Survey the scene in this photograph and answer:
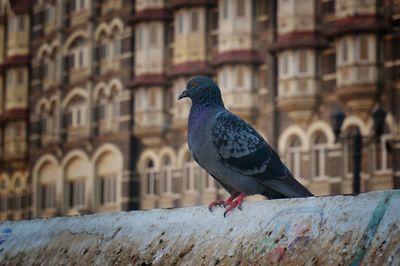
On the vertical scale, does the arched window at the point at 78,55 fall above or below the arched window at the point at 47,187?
above

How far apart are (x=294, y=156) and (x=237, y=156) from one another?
19.0 metres

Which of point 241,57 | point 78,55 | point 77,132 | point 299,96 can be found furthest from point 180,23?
point 77,132

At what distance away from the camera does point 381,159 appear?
71.6ft

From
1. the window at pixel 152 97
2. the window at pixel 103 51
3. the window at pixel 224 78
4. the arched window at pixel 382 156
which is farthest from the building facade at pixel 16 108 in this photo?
the arched window at pixel 382 156

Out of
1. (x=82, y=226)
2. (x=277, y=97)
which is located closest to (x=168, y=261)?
(x=82, y=226)

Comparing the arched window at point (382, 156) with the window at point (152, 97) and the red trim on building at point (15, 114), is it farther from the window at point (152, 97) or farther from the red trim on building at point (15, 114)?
the red trim on building at point (15, 114)

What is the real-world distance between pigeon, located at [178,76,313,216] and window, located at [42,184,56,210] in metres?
28.8

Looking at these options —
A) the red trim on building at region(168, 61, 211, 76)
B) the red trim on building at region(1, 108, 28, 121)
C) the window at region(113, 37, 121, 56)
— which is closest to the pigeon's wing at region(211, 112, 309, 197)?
the red trim on building at region(168, 61, 211, 76)

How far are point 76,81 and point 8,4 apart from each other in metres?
5.93

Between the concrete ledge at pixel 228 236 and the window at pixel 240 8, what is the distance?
66.0 ft

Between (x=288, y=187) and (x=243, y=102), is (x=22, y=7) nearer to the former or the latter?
(x=243, y=102)

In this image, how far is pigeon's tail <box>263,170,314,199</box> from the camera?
4895 mm

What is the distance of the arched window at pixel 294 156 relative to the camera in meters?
23.7

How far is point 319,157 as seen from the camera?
2339 centimetres
